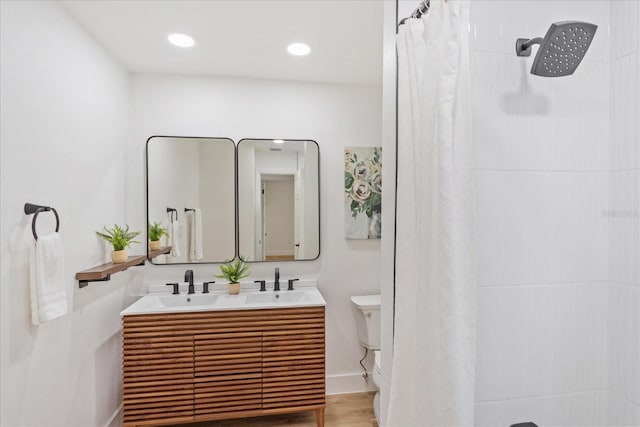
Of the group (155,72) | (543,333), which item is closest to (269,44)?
(155,72)

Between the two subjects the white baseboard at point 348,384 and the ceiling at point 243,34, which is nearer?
the ceiling at point 243,34

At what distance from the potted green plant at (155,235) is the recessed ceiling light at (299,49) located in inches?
63.2

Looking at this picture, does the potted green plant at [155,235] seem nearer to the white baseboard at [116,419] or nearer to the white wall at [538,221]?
the white baseboard at [116,419]

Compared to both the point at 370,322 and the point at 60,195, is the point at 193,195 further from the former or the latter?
the point at 370,322

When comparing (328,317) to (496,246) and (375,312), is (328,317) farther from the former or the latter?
(496,246)

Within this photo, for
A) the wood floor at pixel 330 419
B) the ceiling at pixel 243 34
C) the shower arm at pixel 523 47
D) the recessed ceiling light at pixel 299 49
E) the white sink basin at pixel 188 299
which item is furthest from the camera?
the white sink basin at pixel 188 299

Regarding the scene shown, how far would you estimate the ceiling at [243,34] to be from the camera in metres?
1.75

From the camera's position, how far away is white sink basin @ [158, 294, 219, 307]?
2.52 m

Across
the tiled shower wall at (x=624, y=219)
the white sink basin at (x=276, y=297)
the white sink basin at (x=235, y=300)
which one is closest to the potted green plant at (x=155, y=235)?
the white sink basin at (x=235, y=300)

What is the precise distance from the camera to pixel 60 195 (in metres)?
1.73

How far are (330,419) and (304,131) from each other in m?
2.19

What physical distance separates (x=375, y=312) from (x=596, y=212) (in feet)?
6.12

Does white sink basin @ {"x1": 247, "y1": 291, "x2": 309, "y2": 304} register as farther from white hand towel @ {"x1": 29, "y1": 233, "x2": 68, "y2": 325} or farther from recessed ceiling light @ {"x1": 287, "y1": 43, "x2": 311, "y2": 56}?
recessed ceiling light @ {"x1": 287, "y1": 43, "x2": 311, "y2": 56}

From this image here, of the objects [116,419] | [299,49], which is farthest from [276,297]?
[299,49]
